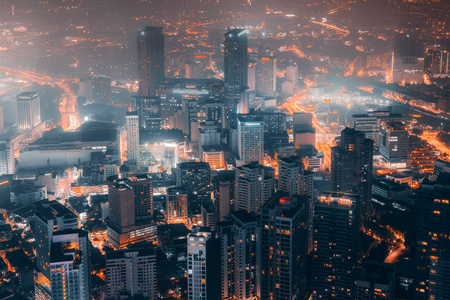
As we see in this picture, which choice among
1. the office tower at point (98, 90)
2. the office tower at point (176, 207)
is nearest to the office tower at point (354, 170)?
the office tower at point (176, 207)

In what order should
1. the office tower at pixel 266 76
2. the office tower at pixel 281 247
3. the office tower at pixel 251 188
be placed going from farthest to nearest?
the office tower at pixel 266 76 < the office tower at pixel 251 188 < the office tower at pixel 281 247

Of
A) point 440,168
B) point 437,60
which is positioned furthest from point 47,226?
point 437,60

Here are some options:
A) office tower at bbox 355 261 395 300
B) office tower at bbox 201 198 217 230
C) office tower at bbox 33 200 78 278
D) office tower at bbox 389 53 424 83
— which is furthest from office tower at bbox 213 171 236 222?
office tower at bbox 389 53 424 83

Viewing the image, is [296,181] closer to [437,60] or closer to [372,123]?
[372,123]

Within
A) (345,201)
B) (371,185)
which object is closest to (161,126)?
(371,185)

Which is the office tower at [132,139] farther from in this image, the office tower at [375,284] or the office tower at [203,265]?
the office tower at [375,284]


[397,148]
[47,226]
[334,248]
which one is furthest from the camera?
[397,148]

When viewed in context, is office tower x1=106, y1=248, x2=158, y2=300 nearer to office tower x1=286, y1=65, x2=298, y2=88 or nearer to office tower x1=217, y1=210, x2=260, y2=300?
office tower x1=217, y1=210, x2=260, y2=300
